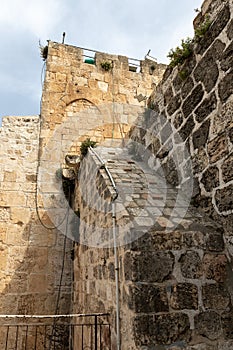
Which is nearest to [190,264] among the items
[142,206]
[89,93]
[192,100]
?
[142,206]

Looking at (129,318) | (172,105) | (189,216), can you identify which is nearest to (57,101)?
(172,105)

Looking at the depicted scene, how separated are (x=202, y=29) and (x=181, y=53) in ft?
1.27

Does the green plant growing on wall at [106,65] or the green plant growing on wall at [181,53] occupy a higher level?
the green plant growing on wall at [106,65]

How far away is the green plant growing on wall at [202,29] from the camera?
295cm

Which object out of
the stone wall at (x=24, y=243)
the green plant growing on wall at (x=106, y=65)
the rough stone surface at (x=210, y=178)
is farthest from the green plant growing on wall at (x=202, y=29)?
the green plant growing on wall at (x=106, y=65)

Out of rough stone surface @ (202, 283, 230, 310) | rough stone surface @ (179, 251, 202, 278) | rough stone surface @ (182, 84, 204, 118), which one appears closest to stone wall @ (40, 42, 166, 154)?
rough stone surface @ (182, 84, 204, 118)

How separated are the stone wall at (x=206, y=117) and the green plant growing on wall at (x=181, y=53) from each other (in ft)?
0.19

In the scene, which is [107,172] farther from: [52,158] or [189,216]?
[52,158]

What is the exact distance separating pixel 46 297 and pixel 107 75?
16.3 feet

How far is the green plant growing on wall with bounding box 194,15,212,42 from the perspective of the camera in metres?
2.95

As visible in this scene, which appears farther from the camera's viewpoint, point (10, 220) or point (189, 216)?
point (10, 220)

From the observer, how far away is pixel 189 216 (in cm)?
262

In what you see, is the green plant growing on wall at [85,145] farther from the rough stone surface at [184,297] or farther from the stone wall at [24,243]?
the rough stone surface at [184,297]

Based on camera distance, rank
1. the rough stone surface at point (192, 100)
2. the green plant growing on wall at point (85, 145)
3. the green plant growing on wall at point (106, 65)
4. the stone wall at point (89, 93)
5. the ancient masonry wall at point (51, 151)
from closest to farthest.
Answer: the rough stone surface at point (192, 100), the ancient masonry wall at point (51, 151), the green plant growing on wall at point (85, 145), the stone wall at point (89, 93), the green plant growing on wall at point (106, 65)
